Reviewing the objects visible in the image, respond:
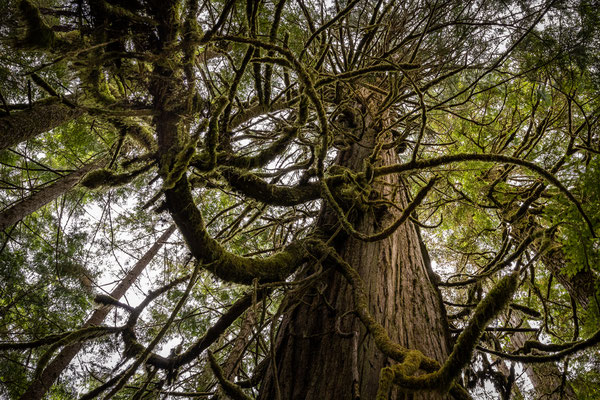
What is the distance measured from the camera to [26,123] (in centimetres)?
276

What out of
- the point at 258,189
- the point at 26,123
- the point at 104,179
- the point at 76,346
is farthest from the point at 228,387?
the point at 76,346

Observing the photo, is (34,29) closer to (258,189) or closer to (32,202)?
(258,189)

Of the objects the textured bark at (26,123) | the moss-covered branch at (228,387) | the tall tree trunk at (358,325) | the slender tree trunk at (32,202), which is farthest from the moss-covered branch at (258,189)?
the slender tree trunk at (32,202)

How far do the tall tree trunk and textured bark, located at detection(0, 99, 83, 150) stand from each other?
2.26m

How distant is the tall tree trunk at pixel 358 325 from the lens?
1.18 metres

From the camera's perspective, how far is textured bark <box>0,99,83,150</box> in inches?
98.9

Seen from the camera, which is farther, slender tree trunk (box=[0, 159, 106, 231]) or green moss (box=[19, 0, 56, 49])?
slender tree trunk (box=[0, 159, 106, 231])

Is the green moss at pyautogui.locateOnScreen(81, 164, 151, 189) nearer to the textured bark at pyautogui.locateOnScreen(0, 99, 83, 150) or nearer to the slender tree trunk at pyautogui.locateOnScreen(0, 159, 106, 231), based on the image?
the textured bark at pyautogui.locateOnScreen(0, 99, 83, 150)

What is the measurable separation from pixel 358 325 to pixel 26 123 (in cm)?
352

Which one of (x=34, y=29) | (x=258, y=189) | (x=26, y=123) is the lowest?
(x=258, y=189)

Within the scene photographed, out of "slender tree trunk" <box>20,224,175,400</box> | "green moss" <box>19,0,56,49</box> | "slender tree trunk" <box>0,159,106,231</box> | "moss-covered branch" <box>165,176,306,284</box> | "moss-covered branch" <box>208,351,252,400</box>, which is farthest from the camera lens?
"slender tree trunk" <box>0,159,106,231</box>

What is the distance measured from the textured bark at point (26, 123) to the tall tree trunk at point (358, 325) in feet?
7.41

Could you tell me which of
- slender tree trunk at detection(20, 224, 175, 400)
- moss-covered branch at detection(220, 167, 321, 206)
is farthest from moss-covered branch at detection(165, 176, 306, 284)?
slender tree trunk at detection(20, 224, 175, 400)

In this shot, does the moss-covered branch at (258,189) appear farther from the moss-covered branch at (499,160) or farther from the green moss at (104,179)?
the moss-covered branch at (499,160)
